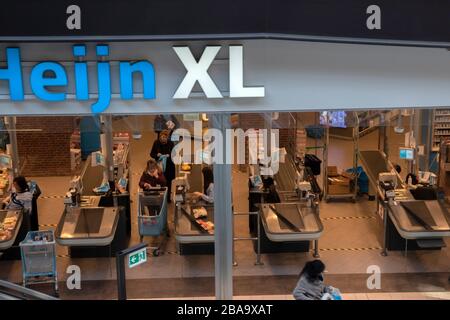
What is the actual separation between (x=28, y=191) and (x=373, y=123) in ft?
18.8

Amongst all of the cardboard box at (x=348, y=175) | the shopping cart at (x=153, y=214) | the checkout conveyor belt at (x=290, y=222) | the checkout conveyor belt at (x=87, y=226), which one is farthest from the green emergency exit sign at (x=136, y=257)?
the cardboard box at (x=348, y=175)

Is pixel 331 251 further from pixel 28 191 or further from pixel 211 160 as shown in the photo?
pixel 28 191

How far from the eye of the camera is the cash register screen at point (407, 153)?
42.8 feet

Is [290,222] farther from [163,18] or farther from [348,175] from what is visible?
[163,18]

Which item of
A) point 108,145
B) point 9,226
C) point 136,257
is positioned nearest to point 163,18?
point 136,257

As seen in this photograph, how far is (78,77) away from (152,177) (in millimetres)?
3750

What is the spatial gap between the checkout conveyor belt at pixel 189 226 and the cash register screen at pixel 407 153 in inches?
170

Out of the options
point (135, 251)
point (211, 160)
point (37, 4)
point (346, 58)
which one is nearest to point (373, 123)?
point (346, 58)

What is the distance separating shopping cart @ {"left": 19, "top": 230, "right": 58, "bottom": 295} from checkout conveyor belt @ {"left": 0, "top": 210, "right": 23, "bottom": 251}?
0.66 meters

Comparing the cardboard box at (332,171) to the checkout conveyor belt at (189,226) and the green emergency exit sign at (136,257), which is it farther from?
the green emergency exit sign at (136,257)

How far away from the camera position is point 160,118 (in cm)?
929

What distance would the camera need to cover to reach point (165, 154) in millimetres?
11156

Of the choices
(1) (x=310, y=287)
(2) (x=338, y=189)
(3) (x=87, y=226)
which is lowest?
(1) (x=310, y=287)

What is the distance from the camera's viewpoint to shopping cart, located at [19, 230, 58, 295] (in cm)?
1010
